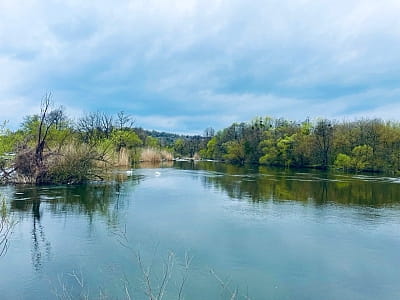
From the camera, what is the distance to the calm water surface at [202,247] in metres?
5.72

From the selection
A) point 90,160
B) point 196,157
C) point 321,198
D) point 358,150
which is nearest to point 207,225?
point 321,198

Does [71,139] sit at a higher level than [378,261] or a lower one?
higher

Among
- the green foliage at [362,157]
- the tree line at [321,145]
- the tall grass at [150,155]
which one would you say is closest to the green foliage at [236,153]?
the tree line at [321,145]

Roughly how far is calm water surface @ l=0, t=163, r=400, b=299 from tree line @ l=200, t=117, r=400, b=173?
19618 millimetres

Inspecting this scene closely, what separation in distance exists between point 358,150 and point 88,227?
28125 mm

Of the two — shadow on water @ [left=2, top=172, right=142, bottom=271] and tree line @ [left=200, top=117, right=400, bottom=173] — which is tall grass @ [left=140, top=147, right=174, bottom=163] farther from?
shadow on water @ [left=2, top=172, right=142, bottom=271]

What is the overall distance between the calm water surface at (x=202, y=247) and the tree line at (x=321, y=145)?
19.6 meters

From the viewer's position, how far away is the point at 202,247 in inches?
303

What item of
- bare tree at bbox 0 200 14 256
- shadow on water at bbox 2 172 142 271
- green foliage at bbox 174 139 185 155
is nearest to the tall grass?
green foliage at bbox 174 139 185 155

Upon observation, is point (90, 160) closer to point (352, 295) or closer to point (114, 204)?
→ point (114, 204)

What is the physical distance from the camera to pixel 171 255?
22.8ft

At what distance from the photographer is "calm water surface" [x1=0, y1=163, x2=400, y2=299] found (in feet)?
18.8

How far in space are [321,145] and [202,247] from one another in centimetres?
3145

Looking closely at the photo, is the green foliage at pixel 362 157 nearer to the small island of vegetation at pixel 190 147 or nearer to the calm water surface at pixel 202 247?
the small island of vegetation at pixel 190 147
